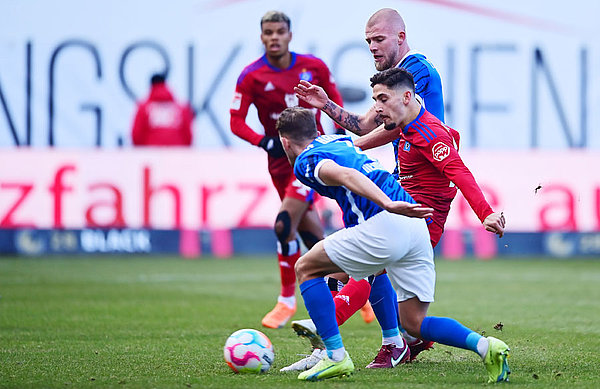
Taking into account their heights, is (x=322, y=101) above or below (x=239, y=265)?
above

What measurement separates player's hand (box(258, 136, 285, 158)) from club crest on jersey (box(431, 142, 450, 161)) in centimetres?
295

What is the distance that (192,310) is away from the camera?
958 centimetres

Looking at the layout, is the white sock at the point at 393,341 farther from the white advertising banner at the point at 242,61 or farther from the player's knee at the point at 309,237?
the white advertising banner at the point at 242,61

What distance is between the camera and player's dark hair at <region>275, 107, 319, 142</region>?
584 centimetres

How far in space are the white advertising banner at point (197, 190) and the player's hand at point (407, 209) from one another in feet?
33.4

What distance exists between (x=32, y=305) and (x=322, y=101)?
4282mm

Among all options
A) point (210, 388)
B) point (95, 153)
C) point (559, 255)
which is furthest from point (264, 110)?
point (559, 255)

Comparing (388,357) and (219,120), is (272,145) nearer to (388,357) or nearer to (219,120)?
(388,357)

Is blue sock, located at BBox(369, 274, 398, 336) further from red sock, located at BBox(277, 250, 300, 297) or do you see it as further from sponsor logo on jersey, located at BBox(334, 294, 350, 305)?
red sock, located at BBox(277, 250, 300, 297)

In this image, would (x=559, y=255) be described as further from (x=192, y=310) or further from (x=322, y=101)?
(x=322, y=101)

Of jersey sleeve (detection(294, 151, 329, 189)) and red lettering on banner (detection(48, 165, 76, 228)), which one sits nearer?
jersey sleeve (detection(294, 151, 329, 189))

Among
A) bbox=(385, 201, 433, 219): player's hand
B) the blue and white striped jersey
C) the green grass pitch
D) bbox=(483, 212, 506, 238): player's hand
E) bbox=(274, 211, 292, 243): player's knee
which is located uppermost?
the blue and white striped jersey

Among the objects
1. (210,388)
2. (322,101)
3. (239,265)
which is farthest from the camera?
(239,265)

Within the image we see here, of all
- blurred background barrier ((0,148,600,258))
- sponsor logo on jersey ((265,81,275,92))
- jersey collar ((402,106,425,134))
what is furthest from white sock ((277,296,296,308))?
blurred background barrier ((0,148,600,258))
